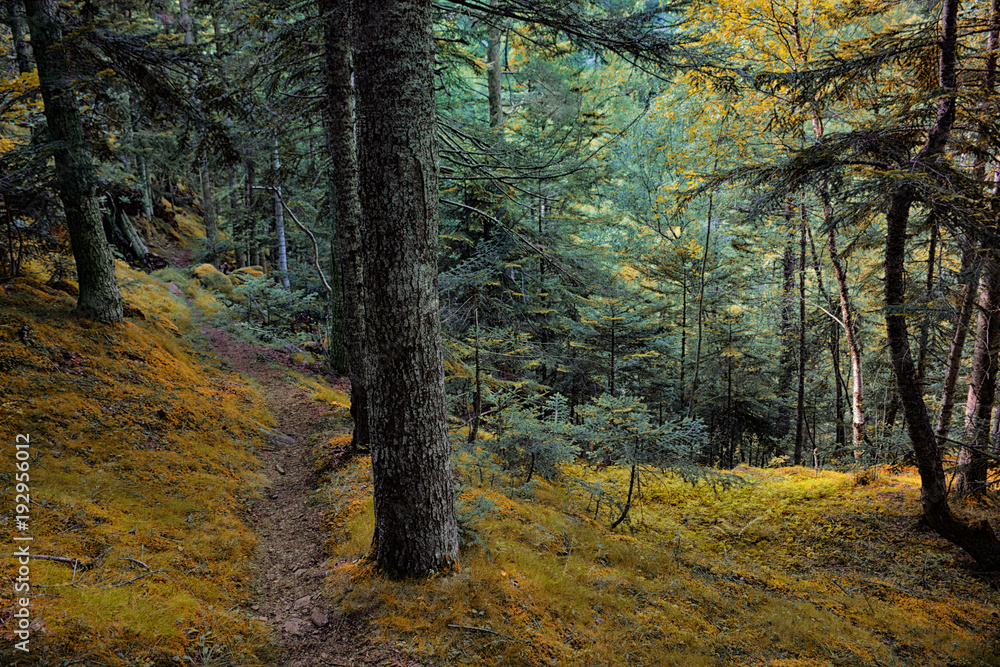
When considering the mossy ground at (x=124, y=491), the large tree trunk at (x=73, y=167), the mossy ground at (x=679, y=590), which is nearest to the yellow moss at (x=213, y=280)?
the mossy ground at (x=124, y=491)

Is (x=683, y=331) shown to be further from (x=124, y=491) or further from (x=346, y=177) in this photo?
(x=124, y=491)

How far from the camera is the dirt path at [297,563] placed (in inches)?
127

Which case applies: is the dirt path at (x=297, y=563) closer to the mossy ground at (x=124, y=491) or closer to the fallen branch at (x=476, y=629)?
the mossy ground at (x=124, y=491)

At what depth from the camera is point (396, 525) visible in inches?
147

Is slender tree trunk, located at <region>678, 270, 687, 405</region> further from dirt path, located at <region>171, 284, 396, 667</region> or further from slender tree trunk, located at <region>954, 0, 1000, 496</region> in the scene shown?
dirt path, located at <region>171, 284, 396, 667</region>

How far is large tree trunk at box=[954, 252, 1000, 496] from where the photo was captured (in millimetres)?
7324

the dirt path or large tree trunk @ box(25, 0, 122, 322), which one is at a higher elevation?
large tree trunk @ box(25, 0, 122, 322)

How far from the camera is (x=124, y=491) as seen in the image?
465 centimetres

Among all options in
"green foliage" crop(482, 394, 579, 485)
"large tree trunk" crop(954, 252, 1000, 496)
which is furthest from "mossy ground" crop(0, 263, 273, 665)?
"large tree trunk" crop(954, 252, 1000, 496)

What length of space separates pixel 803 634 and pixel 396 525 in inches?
164

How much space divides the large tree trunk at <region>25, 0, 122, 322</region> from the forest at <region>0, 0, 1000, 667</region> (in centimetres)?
5

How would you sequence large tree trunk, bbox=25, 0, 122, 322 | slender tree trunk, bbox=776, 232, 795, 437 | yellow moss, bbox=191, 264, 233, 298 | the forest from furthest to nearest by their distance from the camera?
yellow moss, bbox=191, 264, 233, 298 < slender tree trunk, bbox=776, 232, 795, 437 < large tree trunk, bbox=25, 0, 122, 322 < the forest

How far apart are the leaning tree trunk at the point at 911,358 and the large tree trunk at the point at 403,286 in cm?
622

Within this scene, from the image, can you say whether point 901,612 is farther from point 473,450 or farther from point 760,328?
point 760,328
